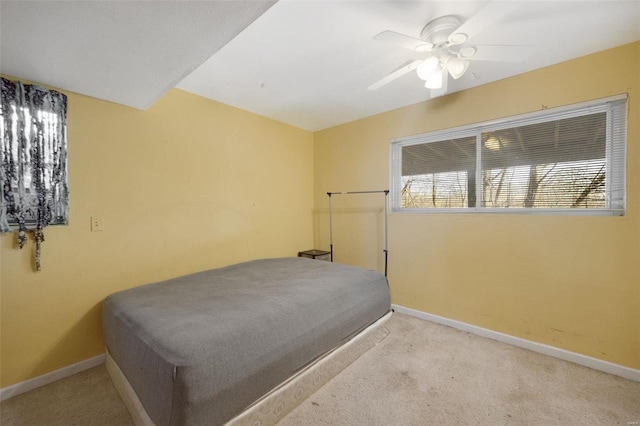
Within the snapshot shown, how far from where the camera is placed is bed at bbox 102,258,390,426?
1120 mm

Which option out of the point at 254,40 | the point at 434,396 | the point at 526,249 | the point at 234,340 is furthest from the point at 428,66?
the point at 434,396

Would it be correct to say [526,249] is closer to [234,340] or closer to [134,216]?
[234,340]

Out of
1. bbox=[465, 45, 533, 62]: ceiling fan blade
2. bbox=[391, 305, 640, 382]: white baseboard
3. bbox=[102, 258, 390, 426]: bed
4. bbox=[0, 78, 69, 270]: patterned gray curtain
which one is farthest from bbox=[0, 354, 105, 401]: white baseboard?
bbox=[465, 45, 533, 62]: ceiling fan blade

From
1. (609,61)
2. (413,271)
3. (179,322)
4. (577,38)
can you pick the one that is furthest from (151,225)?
(609,61)

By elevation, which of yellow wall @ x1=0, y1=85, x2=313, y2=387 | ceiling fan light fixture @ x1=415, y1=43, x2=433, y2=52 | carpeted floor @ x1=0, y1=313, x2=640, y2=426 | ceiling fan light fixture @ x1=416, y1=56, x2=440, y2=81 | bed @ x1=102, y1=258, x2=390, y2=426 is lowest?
carpeted floor @ x1=0, y1=313, x2=640, y2=426

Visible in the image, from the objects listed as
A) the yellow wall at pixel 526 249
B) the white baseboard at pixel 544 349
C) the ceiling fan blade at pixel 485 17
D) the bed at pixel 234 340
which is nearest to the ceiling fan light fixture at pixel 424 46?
the ceiling fan blade at pixel 485 17

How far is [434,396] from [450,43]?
2.25 metres

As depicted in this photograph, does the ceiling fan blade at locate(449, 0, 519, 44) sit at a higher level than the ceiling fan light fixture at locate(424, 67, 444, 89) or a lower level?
higher

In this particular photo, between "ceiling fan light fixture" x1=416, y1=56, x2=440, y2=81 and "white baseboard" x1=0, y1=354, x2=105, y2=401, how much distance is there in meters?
3.19

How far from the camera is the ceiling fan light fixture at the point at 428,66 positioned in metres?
1.66

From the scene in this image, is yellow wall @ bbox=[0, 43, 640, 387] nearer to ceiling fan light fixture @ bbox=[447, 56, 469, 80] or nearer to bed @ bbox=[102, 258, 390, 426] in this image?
bed @ bbox=[102, 258, 390, 426]

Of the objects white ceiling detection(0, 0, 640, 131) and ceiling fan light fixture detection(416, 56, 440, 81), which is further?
ceiling fan light fixture detection(416, 56, 440, 81)

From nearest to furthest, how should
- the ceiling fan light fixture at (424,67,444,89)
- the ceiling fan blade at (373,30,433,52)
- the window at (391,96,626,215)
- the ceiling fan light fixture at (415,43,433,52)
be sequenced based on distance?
the ceiling fan blade at (373,30,433,52), the ceiling fan light fixture at (415,43,433,52), the ceiling fan light fixture at (424,67,444,89), the window at (391,96,626,215)

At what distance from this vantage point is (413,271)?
9.50ft
